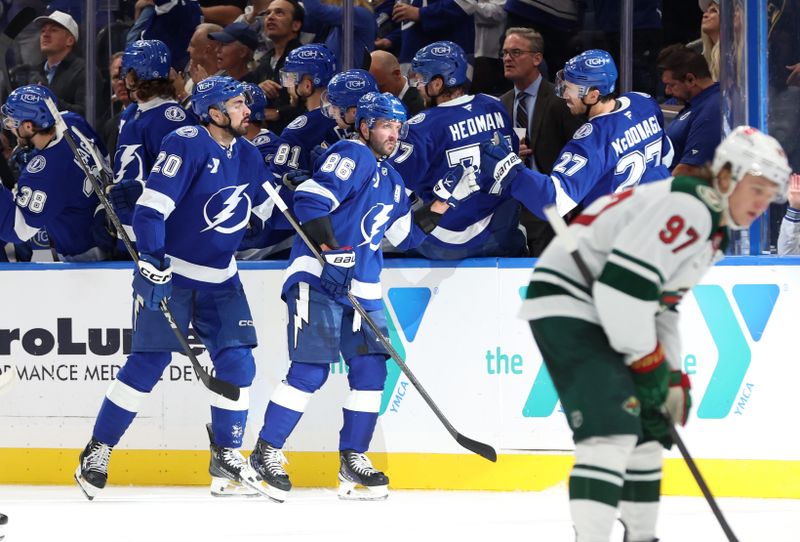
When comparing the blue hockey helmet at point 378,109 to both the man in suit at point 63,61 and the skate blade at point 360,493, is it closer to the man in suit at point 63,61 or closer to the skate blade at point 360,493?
the skate blade at point 360,493

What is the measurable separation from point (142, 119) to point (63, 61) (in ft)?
3.72

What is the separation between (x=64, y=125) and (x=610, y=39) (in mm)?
2250

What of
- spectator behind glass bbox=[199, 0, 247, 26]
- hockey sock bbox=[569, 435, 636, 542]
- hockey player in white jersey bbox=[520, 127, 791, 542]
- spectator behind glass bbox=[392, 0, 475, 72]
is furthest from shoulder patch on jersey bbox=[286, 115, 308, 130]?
hockey sock bbox=[569, 435, 636, 542]

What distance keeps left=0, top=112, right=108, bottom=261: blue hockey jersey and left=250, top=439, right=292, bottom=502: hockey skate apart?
49.3 inches

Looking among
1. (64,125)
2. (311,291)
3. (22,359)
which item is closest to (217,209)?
(311,291)

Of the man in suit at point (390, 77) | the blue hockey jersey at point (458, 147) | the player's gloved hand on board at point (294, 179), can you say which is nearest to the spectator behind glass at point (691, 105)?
the blue hockey jersey at point (458, 147)

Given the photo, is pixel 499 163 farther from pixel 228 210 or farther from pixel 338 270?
pixel 228 210

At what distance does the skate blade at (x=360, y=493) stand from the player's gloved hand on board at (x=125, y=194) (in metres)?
1.38

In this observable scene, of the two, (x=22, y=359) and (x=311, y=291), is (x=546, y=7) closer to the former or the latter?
(x=311, y=291)

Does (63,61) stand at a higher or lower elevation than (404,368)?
higher

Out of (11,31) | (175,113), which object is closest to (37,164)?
(175,113)

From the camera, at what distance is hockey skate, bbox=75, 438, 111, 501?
4902 mm

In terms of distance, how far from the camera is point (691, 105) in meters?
5.45

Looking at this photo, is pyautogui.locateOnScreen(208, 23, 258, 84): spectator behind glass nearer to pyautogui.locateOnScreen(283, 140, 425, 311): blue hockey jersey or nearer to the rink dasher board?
the rink dasher board
